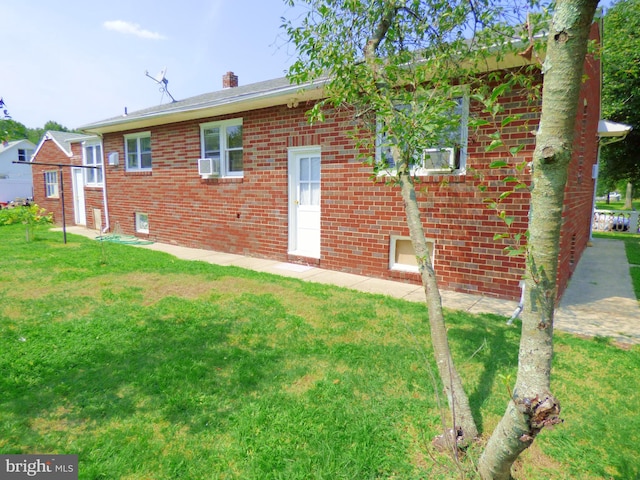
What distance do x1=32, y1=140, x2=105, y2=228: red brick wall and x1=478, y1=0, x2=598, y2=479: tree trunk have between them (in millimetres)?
13874

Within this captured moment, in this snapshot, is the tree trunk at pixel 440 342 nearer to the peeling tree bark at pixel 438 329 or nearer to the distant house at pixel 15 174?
the peeling tree bark at pixel 438 329

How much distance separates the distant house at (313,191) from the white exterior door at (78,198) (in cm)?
418

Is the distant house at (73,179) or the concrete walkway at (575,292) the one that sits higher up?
the distant house at (73,179)

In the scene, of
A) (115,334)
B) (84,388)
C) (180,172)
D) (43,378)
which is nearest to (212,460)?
(84,388)

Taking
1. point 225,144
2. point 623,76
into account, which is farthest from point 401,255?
point 623,76

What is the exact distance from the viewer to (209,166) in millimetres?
8703

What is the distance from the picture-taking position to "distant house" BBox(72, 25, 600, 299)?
5.37 metres

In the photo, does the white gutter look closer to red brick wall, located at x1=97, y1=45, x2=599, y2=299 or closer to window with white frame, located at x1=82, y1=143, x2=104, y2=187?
red brick wall, located at x1=97, y1=45, x2=599, y2=299

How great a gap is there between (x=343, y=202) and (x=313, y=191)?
902mm

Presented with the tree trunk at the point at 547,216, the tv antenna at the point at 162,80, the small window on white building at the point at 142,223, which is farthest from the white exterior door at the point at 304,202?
the tv antenna at the point at 162,80

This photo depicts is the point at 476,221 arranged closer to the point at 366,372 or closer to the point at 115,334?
the point at 366,372

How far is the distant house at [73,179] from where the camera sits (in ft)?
42.8

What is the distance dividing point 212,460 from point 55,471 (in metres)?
0.86

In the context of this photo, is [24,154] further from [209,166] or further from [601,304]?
[601,304]
